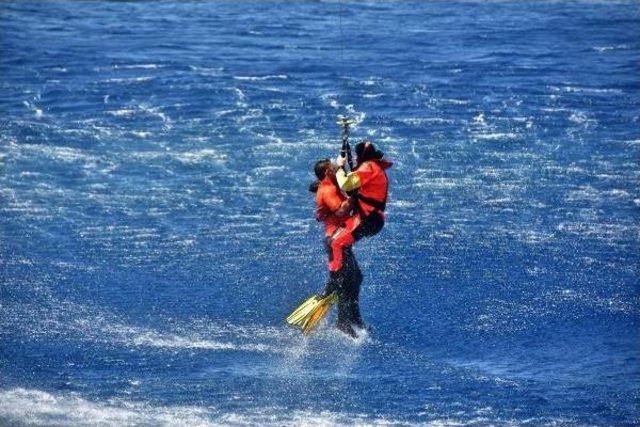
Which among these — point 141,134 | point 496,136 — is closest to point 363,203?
point 496,136

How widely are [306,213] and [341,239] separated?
11.4 feet

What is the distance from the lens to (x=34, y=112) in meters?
19.3

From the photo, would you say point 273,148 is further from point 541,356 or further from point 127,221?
point 541,356

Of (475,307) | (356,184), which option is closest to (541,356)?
(475,307)

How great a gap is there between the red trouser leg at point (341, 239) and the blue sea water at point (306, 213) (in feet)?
2.76

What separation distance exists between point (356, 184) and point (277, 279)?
7.55 feet

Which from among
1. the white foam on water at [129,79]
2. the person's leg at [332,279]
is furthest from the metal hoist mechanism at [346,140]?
the white foam on water at [129,79]

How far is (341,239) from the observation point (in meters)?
12.2

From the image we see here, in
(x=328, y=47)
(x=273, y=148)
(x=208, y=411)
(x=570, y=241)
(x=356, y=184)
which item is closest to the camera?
(x=208, y=411)

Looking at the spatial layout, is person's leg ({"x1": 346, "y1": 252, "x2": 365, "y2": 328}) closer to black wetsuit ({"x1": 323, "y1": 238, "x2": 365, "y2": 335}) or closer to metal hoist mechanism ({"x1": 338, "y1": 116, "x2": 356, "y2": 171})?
black wetsuit ({"x1": 323, "y1": 238, "x2": 365, "y2": 335})

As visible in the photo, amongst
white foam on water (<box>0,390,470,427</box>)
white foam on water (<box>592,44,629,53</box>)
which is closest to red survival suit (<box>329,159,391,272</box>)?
white foam on water (<box>0,390,470,427</box>)

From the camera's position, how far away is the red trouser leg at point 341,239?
12.2 meters

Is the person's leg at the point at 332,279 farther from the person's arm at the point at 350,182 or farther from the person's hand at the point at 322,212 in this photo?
the person's arm at the point at 350,182

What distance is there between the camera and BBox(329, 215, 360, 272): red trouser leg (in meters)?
12.2
